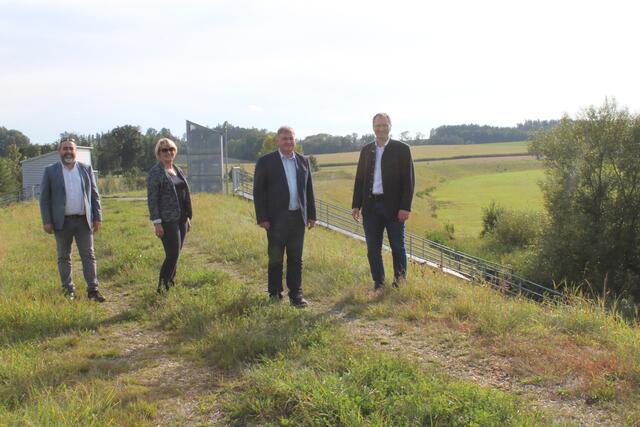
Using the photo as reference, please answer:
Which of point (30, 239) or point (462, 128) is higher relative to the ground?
point (462, 128)

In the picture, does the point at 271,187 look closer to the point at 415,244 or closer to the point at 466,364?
the point at 466,364

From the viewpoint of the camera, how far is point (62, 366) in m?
4.02

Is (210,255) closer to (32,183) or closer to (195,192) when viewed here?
(195,192)

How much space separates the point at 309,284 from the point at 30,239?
27.4 ft

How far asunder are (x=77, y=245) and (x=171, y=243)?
1154mm

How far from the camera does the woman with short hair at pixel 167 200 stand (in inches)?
229

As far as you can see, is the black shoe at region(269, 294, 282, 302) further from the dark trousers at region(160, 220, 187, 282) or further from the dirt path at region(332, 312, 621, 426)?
the dark trousers at region(160, 220, 187, 282)

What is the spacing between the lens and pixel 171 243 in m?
5.93

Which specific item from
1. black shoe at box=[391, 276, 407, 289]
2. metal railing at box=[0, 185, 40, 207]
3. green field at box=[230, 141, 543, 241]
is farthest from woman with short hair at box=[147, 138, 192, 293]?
metal railing at box=[0, 185, 40, 207]

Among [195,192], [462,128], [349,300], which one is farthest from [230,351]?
[462,128]

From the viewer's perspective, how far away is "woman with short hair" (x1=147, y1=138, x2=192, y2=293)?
5828 mm

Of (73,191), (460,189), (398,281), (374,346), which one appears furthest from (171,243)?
(460,189)

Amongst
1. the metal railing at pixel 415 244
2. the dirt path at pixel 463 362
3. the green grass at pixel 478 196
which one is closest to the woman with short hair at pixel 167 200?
the dirt path at pixel 463 362

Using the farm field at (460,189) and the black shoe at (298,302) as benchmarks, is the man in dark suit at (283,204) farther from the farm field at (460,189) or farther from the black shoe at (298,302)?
the farm field at (460,189)
